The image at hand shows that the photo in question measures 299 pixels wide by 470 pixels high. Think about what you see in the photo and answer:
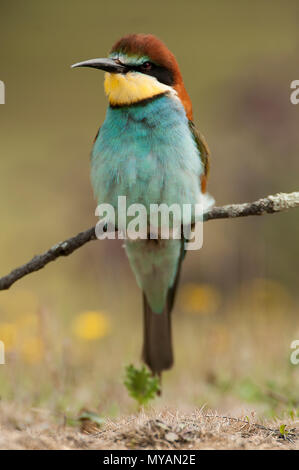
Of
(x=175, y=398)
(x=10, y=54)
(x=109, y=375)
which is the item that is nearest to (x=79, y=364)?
(x=109, y=375)

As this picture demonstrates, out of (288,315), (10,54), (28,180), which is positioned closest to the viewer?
(288,315)

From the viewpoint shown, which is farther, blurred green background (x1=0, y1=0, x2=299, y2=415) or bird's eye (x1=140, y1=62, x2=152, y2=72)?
blurred green background (x1=0, y1=0, x2=299, y2=415)

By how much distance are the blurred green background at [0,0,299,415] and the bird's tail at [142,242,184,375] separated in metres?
0.13

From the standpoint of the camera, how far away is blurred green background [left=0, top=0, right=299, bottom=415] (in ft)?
7.68

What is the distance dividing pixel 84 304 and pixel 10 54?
5147mm

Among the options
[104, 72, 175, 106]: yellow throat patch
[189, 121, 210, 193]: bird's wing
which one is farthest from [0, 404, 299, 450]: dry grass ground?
[104, 72, 175, 106]: yellow throat patch

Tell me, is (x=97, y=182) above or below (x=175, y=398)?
above

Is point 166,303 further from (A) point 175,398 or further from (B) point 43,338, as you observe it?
(B) point 43,338

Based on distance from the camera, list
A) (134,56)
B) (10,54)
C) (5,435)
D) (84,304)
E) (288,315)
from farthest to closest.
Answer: (10,54), (84,304), (288,315), (134,56), (5,435)

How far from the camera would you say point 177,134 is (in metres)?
1.96

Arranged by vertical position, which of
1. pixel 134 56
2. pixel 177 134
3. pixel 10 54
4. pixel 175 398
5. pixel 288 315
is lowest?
pixel 175 398

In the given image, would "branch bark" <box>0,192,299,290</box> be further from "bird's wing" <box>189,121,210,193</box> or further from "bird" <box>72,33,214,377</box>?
"bird's wing" <box>189,121,210,193</box>

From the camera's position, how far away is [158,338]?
2.33m

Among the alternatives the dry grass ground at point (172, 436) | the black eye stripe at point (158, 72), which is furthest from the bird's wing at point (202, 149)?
the dry grass ground at point (172, 436)
